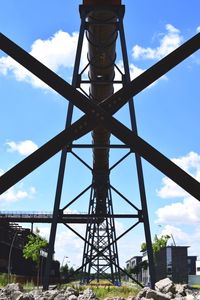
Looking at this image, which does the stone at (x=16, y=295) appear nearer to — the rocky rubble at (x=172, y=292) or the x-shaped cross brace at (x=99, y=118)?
the rocky rubble at (x=172, y=292)

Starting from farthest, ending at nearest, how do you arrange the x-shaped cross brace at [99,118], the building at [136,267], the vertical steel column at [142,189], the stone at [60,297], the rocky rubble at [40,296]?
the building at [136,267] < the vertical steel column at [142,189] < the stone at [60,297] < the rocky rubble at [40,296] < the x-shaped cross brace at [99,118]

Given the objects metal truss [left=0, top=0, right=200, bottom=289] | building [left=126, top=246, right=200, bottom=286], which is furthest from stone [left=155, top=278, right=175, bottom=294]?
building [left=126, top=246, right=200, bottom=286]

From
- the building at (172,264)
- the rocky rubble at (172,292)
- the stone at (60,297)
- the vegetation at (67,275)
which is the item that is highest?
the building at (172,264)

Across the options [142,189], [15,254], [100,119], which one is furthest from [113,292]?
[15,254]

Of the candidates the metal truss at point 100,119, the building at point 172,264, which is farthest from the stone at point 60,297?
the building at point 172,264

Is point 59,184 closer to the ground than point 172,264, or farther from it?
closer to the ground

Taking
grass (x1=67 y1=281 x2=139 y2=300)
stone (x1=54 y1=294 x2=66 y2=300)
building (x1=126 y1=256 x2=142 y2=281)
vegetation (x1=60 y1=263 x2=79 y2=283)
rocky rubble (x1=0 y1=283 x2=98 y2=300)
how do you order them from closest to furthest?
rocky rubble (x1=0 y1=283 x2=98 y2=300) < stone (x1=54 y1=294 x2=66 y2=300) < grass (x1=67 y1=281 x2=139 y2=300) < vegetation (x1=60 y1=263 x2=79 y2=283) < building (x1=126 y1=256 x2=142 y2=281)

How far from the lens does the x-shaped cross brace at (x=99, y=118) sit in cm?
534

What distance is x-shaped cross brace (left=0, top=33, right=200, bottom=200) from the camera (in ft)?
17.5

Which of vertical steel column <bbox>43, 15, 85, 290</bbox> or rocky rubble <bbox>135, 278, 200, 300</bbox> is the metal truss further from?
vertical steel column <bbox>43, 15, 85, 290</bbox>

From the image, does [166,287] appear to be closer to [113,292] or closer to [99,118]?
[113,292]

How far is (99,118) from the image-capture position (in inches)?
217

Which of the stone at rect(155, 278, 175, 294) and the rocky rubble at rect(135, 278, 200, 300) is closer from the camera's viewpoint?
the rocky rubble at rect(135, 278, 200, 300)

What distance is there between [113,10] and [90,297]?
7892 millimetres
